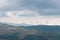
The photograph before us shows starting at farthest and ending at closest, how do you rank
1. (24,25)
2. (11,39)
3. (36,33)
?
(24,25) < (36,33) < (11,39)

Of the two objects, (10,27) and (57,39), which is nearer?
(57,39)

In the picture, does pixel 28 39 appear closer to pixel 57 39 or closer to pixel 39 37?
pixel 39 37

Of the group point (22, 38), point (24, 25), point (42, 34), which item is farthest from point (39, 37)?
point (24, 25)

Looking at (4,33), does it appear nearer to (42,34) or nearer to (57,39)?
(42,34)

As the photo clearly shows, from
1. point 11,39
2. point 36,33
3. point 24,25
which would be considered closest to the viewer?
point 11,39

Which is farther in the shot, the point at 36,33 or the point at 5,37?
the point at 36,33

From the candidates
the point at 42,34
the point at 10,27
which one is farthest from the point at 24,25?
the point at 42,34

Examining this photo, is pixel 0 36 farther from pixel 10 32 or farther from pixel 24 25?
pixel 24 25

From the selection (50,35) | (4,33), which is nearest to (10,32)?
(4,33)
